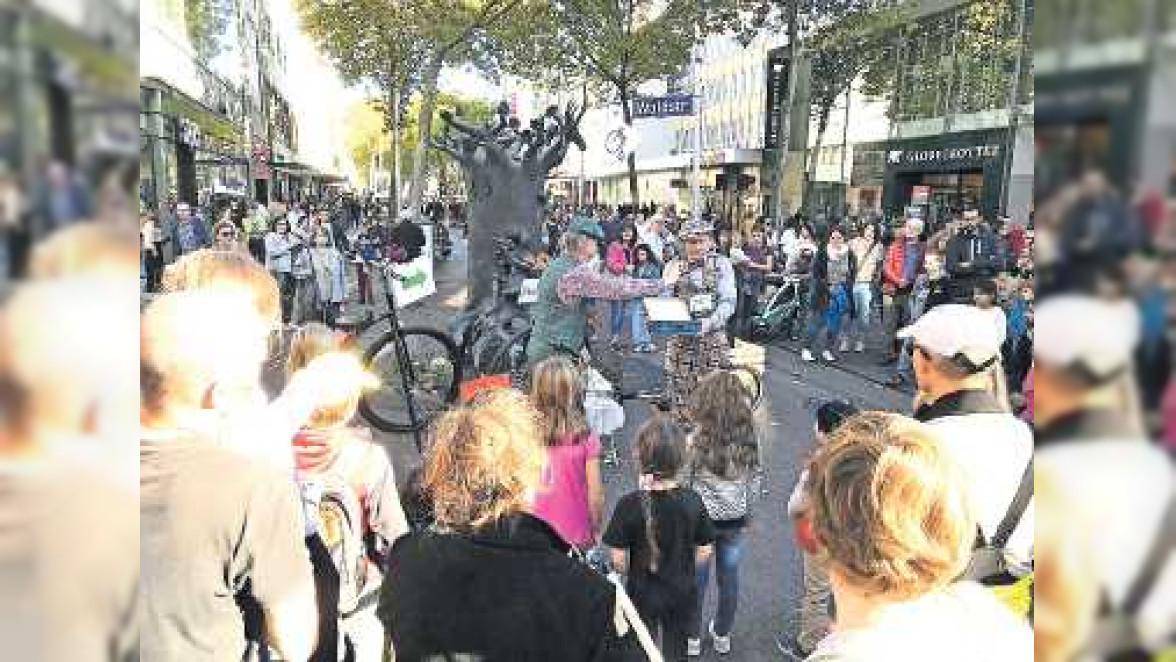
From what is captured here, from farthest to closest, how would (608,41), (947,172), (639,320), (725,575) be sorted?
(947,172), (608,41), (639,320), (725,575)

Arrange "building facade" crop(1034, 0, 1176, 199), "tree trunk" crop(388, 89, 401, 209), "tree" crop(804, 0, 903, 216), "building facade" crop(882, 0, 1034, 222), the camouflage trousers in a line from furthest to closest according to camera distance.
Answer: "building facade" crop(882, 0, 1034, 222) < "tree trunk" crop(388, 89, 401, 209) < "tree" crop(804, 0, 903, 216) < the camouflage trousers < "building facade" crop(1034, 0, 1176, 199)

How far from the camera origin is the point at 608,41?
25016mm

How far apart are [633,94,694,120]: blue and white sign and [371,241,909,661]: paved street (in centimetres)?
294

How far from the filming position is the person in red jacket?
398 inches

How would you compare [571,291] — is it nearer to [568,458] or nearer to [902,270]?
[568,458]

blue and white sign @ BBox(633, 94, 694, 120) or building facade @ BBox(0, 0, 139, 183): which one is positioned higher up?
blue and white sign @ BBox(633, 94, 694, 120)

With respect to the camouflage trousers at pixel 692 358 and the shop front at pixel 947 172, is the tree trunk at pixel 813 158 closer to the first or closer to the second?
the shop front at pixel 947 172

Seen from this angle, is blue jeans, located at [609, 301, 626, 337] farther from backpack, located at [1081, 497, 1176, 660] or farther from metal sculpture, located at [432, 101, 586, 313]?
backpack, located at [1081, 497, 1176, 660]

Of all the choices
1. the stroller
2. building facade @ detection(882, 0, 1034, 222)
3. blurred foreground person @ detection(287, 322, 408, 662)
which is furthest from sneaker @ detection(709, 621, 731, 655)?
building facade @ detection(882, 0, 1034, 222)

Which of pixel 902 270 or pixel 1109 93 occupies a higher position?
pixel 1109 93

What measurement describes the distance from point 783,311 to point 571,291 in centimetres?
648

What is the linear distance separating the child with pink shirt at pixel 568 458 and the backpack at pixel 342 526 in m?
0.89

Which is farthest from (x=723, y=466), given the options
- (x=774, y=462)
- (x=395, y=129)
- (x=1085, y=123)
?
(x=395, y=129)

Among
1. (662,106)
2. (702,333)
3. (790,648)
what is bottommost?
(790,648)
